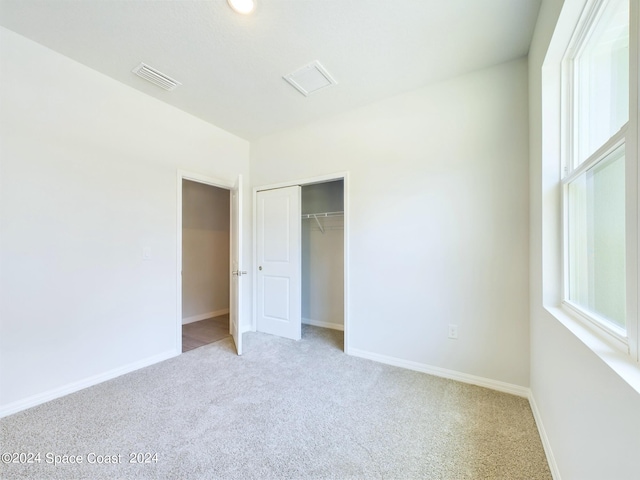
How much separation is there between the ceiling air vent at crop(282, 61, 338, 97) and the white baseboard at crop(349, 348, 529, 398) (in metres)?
2.70

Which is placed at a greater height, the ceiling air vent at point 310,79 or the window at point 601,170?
the ceiling air vent at point 310,79

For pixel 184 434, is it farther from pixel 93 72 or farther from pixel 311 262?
pixel 93 72

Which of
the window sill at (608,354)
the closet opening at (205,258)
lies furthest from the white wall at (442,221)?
the closet opening at (205,258)

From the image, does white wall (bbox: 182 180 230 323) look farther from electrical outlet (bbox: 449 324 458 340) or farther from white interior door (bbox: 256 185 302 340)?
electrical outlet (bbox: 449 324 458 340)

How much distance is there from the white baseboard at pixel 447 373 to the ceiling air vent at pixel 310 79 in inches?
106

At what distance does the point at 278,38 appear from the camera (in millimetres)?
1949

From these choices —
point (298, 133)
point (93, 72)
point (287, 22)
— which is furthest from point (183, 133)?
point (287, 22)

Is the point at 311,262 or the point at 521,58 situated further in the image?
the point at 311,262

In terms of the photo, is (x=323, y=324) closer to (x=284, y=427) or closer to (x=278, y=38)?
(x=284, y=427)

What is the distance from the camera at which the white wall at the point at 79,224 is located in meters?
1.92

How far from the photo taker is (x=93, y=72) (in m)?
2.30

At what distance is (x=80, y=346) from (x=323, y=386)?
6.77ft

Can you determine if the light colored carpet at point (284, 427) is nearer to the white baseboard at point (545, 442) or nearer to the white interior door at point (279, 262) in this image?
the white baseboard at point (545, 442)

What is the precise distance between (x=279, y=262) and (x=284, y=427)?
2.05 meters
